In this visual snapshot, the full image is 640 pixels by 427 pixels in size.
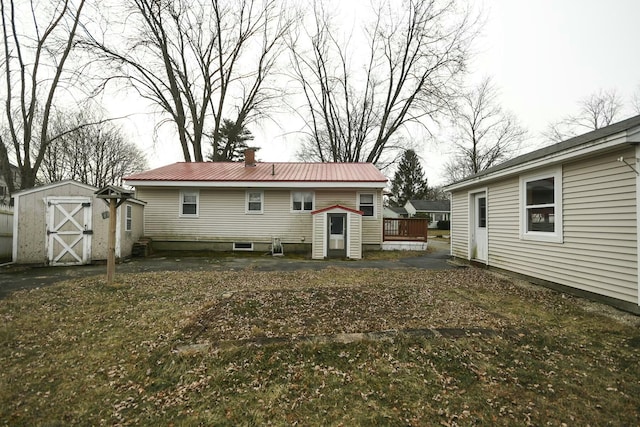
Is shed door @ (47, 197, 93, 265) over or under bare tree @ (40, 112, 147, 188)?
under

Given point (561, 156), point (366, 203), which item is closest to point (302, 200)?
point (366, 203)

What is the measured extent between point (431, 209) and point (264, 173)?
34.5 m

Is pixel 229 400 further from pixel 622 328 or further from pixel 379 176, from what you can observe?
pixel 379 176

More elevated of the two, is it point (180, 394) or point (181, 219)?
point (181, 219)

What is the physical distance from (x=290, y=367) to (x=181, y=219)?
39.0 feet

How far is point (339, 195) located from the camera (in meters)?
13.2

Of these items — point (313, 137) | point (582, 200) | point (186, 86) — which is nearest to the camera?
point (582, 200)

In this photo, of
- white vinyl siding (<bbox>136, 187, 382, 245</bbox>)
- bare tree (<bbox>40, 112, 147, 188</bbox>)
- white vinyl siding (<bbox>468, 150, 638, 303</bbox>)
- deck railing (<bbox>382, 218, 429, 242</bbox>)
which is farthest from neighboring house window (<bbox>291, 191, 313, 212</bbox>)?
bare tree (<bbox>40, 112, 147, 188</bbox>)

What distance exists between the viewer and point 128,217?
1123 cm

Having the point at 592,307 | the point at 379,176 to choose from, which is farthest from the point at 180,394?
the point at 379,176

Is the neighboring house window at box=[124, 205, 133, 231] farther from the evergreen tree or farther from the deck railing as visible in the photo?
the evergreen tree

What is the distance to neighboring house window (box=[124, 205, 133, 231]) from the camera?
36.0 ft

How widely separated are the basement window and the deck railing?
21.3 feet

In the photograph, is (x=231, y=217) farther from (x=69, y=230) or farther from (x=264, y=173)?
(x=69, y=230)
